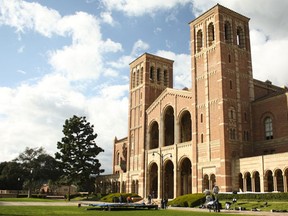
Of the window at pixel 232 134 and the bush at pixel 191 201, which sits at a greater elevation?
the window at pixel 232 134

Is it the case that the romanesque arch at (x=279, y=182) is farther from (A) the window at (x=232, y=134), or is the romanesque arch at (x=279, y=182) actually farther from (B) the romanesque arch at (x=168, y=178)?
(B) the romanesque arch at (x=168, y=178)

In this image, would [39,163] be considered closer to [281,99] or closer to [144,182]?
[144,182]

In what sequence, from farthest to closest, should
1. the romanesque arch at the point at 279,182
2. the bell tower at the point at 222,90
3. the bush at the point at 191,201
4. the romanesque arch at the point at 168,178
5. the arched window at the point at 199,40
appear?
the romanesque arch at the point at 168,178, the arched window at the point at 199,40, the bell tower at the point at 222,90, the romanesque arch at the point at 279,182, the bush at the point at 191,201

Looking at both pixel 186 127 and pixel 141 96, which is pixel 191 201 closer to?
pixel 186 127

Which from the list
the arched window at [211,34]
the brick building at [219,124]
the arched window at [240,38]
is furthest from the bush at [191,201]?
the arched window at [240,38]

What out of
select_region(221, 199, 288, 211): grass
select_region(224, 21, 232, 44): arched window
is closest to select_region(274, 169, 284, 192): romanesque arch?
select_region(221, 199, 288, 211): grass

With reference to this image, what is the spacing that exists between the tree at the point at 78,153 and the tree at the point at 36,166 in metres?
15.2

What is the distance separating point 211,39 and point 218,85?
814 centimetres

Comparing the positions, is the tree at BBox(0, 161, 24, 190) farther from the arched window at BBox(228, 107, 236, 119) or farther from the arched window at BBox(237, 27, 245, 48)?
the arched window at BBox(237, 27, 245, 48)

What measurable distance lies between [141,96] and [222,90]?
23.4 meters

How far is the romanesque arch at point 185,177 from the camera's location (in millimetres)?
54297

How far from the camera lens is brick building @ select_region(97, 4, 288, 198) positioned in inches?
1700

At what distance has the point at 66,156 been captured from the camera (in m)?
65.7

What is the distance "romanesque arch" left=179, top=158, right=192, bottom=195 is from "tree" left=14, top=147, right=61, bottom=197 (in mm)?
36149
